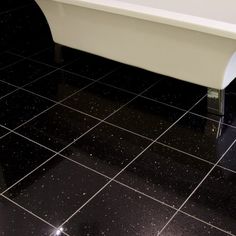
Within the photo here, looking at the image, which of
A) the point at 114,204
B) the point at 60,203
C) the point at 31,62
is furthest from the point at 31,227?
the point at 31,62

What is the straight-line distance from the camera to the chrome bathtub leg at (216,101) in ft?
7.44

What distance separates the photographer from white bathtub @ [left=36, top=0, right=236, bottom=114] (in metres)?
1.98

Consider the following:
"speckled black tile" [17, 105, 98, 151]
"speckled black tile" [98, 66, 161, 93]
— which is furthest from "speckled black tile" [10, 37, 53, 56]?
"speckled black tile" [17, 105, 98, 151]

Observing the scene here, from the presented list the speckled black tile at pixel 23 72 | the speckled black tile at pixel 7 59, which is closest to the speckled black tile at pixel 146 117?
the speckled black tile at pixel 23 72

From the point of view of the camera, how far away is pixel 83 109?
2.41 meters

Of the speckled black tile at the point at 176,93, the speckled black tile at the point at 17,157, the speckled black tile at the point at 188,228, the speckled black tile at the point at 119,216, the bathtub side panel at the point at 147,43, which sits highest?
the bathtub side panel at the point at 147,43

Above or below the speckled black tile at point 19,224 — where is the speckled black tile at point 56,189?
below

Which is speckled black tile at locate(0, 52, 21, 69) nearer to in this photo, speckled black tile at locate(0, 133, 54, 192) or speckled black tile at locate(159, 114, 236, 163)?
speckled black tile at locate(0, 133, 54, 192)

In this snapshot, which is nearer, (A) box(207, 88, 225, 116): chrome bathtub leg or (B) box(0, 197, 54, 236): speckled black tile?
(B) box(0, 197, 54, 236): speckled black tile

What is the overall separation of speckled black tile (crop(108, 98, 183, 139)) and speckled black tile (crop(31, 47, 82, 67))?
29.3 inches

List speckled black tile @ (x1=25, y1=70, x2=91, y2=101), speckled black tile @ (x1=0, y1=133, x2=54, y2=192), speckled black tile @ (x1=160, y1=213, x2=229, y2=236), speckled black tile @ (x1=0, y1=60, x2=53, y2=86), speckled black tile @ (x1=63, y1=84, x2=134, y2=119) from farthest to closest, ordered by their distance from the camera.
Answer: speckled black tile @ (x1=0, y1=60, x2=53, y2=86)
speckled black tile @ (x1=25, y1=70, x2=91, y2=101)
speckled black tile @ (x1=63, y1=84, x2=134, y2=119)
speckled black tile @ (x1=0, y1=133, x2=54, y2=192)
speckled black tile @ (x1=160, y1=213, x2=229, y2=236)

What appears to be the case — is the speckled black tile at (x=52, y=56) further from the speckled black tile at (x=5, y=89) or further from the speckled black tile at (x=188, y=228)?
the speckled black tile at (x=188, y=228)

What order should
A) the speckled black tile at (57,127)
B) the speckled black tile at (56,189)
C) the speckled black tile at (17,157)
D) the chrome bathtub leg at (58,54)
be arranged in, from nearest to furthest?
the speckled black tile at (56,189), the speckled black tile at (17,157), the speckled black tile at (57,127), the chrome bathtub leg at (58,54)

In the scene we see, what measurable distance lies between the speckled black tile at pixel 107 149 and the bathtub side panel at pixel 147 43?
447 mm
